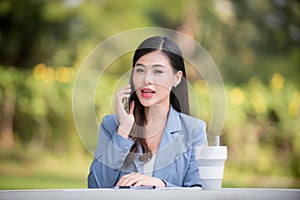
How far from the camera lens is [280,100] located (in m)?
4.61

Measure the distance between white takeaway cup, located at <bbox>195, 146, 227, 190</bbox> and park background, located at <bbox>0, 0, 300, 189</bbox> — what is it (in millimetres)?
2076

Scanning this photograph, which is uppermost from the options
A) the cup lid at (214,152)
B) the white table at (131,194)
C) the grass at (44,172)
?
the grass at (44,172)

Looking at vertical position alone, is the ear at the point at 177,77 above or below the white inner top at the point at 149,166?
above

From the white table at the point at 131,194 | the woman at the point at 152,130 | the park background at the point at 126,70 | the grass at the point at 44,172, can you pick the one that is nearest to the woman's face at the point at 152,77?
the woman at the point at 152,130

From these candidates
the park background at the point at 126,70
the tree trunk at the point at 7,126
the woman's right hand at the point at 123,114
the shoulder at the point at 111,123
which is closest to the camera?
the woman's right hand at the point at 123,114

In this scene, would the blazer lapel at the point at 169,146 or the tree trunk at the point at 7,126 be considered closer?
the blazer lapel at the point at 169,146

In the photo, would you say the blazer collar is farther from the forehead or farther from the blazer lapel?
the forehead

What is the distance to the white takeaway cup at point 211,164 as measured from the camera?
1.50m

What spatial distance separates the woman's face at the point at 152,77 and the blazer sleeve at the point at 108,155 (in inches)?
4.7

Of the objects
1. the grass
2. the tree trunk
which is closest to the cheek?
the grass

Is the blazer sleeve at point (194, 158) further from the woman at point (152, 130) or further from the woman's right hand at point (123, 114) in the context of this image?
the woman's right hand at point (123, 114)

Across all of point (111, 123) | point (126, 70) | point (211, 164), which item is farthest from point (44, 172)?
point (211, 164)

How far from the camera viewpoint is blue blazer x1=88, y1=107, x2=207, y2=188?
5.47ft

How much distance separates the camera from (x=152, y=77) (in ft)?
5.38
